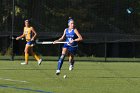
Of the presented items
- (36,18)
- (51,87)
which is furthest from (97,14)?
(51,87)

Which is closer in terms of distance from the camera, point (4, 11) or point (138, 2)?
point (4, 11)

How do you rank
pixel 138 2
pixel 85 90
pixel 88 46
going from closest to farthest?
pixel 85 90 → pixel 88 46 → pixel 138 2

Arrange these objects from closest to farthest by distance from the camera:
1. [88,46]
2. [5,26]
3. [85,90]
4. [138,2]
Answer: [85,90], [5,26], [88,46], [138,2]

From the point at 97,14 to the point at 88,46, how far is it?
2249 mm

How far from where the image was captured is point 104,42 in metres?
33.0

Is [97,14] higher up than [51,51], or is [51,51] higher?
[97,14]

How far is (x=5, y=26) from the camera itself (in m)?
32.6

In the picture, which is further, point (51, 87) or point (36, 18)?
point (36, 18)

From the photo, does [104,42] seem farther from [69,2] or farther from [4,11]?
[4,11]

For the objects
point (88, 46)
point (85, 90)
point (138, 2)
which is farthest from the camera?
point (138, 2)

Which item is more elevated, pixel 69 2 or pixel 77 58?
pixel 69 2

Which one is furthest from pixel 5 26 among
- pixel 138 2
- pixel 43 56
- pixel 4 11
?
pixel 138 2

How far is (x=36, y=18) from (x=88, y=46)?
4.10 m

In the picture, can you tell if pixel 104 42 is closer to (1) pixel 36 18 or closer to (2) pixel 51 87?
(1) pixel 36 18
